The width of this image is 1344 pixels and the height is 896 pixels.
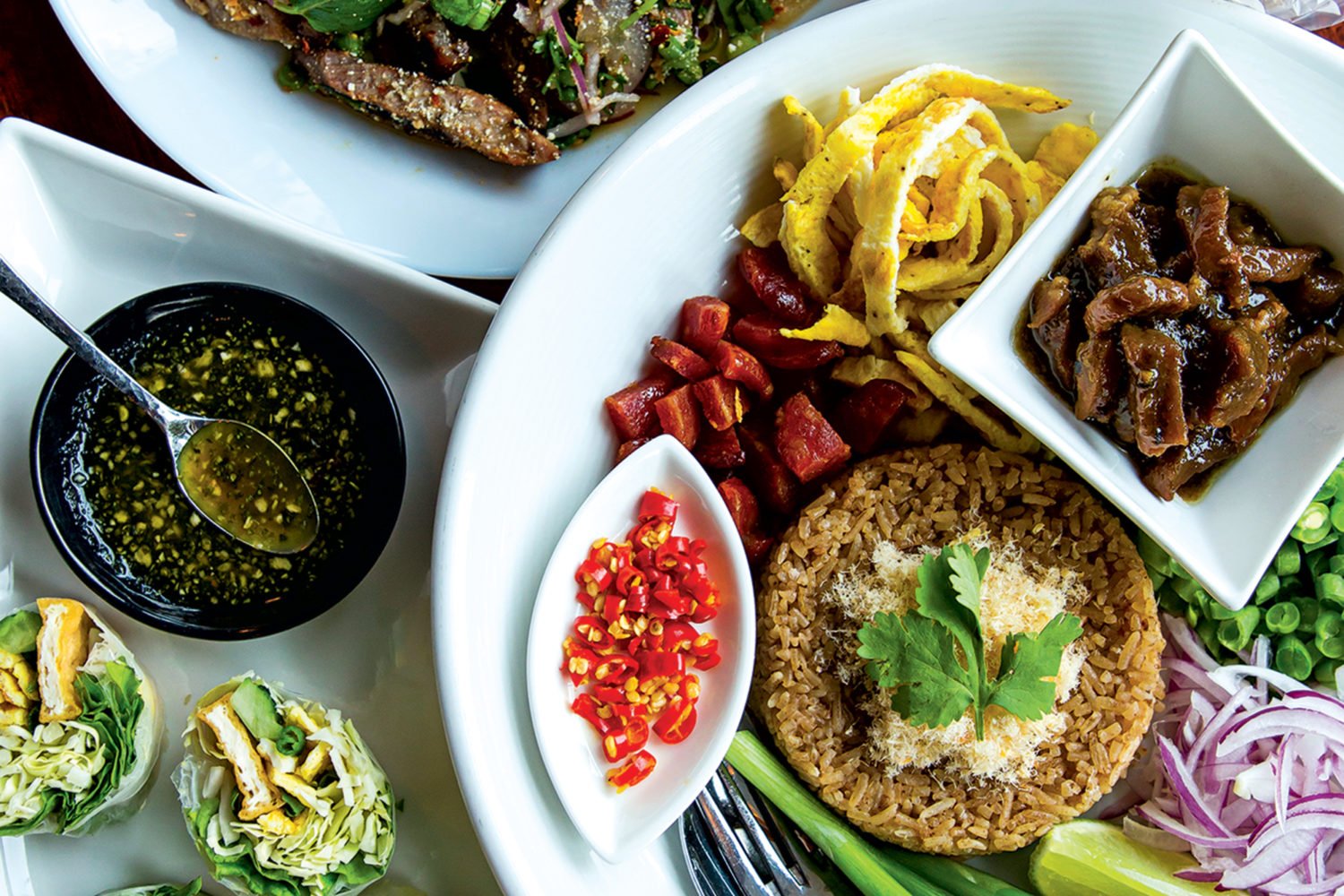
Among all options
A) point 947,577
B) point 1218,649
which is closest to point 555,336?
point 947,577

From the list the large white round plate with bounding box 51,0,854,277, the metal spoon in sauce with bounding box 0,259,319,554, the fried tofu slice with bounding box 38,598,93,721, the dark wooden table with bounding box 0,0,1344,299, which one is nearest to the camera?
the fried tofu slice with bounding box 38,598,93,721

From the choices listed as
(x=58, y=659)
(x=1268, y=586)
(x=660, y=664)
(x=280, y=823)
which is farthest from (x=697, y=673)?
(x=58, y=659)

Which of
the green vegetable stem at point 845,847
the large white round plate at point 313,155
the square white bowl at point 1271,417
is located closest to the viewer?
the square white bowl at point 1271,417

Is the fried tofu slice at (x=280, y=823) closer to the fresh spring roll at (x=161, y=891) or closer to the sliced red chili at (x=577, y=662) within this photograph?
the fresh spring roll at (x=161, y=891)

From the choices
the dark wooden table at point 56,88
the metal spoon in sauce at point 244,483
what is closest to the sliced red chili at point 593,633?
the metal spoon in sauce at point 244,483

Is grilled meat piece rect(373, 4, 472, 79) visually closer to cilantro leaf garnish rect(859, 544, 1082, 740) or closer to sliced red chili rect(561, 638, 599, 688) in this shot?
sliced red chili rect(561, 638, 599, 688)

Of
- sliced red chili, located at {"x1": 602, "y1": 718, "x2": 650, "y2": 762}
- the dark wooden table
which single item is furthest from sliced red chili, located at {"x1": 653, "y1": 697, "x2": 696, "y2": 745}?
the dark wooden table
